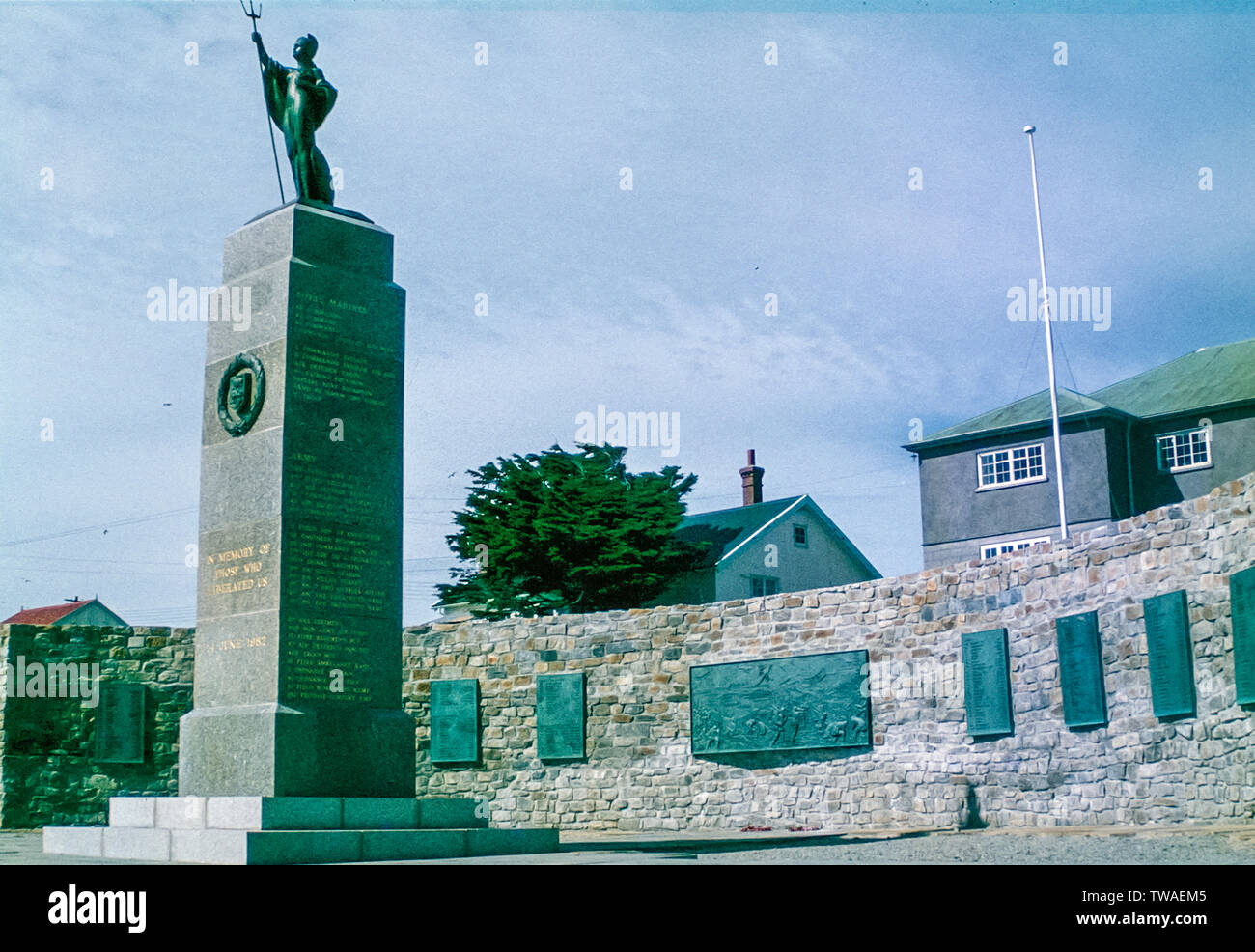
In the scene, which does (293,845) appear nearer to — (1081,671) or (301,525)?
(301,525)

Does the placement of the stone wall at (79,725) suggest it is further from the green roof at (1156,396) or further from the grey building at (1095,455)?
the green roof at (1156,396)

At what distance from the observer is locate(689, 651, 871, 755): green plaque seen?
1661 cm

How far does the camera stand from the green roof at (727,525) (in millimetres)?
36938

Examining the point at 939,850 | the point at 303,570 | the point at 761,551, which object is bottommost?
the point at 939,850

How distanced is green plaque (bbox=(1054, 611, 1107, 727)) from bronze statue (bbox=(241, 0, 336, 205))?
854 centimetres

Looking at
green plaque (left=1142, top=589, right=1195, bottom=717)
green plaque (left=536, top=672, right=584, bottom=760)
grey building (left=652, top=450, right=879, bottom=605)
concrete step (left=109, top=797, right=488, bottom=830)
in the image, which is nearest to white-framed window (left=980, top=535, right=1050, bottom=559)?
grey building (left=652, top=450, right=879, bottom=605)

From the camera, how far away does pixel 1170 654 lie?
1293 cm

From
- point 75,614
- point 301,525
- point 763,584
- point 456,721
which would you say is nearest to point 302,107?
point 301,525

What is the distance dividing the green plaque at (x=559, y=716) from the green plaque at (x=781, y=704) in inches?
69.4

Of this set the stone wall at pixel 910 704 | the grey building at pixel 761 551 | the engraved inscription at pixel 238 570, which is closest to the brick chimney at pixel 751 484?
the grey building at pixel 761 551

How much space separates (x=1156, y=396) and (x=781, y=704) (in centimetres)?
1599

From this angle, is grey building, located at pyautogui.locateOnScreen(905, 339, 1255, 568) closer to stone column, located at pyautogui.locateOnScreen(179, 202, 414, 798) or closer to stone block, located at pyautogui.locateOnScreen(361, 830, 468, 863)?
stone column, located at pyautogui.locateOnScreen(179, 202, 414, 798)
